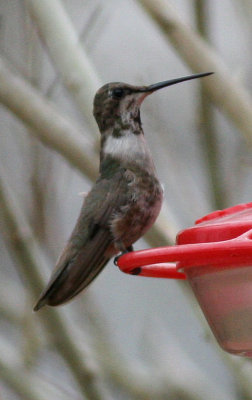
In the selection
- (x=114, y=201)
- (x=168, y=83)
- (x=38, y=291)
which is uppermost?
(x=168, y=83)

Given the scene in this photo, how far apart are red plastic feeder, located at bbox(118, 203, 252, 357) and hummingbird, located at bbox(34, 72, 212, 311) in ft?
1.95

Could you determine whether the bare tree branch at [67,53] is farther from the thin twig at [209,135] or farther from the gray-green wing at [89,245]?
the thin twig at [209,135]

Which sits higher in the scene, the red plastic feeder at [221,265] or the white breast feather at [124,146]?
the white breast feather at [124,146]

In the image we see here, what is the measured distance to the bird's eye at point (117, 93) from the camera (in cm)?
384

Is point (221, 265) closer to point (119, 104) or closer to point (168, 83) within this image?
point (168, 83)

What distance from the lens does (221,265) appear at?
2.67m

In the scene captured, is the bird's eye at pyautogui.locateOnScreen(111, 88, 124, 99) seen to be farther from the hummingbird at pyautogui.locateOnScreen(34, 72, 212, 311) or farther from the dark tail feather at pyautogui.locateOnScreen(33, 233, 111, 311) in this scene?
the dark tail feather at pyautogui.locateOnScreen(33, 233, 111, 311)

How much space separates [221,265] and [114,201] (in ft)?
3.27

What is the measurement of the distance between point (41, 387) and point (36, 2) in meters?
2.08

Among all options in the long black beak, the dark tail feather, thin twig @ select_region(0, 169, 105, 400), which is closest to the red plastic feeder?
the dark tail feather

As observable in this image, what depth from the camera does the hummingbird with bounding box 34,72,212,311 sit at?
3.38 meters

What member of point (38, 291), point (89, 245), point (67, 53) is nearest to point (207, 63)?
point (67, 53)

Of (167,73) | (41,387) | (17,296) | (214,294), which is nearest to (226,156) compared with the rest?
(167,73)

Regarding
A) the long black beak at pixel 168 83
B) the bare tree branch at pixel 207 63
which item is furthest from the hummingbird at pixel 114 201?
the bare tree branch at pixel 207 63
